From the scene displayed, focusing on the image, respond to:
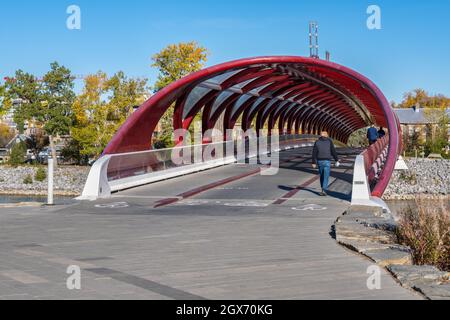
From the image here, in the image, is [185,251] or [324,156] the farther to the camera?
[324,156]

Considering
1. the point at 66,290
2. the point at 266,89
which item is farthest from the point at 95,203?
the point at 266,89

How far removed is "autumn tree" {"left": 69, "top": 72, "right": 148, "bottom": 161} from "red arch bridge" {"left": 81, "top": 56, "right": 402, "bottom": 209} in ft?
50.8

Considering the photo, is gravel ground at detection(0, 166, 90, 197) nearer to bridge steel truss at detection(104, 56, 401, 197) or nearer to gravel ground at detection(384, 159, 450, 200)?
bridge steel truss at detection(104, 56, 401, 197)

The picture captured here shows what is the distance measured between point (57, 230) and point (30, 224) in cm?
99

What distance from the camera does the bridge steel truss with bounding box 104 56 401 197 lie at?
22.9m

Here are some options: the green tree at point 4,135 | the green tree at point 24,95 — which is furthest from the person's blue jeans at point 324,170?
the green tree at point 4,135

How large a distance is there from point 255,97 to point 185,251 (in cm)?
Result: 3127

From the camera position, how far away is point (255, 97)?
3938cm

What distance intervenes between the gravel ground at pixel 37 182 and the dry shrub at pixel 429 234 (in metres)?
41.5

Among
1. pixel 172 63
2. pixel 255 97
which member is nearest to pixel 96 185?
pixel 255 97

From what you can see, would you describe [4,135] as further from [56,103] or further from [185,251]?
[185,251]

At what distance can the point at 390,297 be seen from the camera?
5996 mm

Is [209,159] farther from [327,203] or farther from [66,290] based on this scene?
[66,290]

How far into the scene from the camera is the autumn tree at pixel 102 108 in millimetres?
60031
